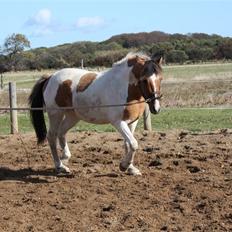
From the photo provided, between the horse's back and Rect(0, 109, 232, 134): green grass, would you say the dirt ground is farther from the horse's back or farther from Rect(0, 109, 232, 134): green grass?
Rect(0, 109, 232, 134): green grass

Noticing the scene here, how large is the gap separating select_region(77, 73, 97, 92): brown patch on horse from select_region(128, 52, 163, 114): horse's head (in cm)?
99

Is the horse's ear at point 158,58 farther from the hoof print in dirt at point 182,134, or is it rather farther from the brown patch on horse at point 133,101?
the hoof print in dirt at point 182,134

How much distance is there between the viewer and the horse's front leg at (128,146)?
876 centimetres

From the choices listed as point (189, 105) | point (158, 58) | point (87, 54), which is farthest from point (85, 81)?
point (87, 54)

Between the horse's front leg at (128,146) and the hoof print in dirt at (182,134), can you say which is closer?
the horse's front leg at (128,146)

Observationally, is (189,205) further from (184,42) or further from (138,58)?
(184,42)

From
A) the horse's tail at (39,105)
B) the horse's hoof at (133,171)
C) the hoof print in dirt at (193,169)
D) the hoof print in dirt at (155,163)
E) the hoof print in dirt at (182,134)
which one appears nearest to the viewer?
→ the horse's hoof at (133,171)

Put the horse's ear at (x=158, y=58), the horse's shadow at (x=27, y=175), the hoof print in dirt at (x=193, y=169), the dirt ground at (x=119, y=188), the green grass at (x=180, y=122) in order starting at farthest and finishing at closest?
the green grass at (x=180, y=122) → the hoof print in dirt at (x=193, y=169) → the horse's shadow at (x=27, y=175) → the horse's ear at (x=158, y=58) → the dirt ground at (x=119, y=188)

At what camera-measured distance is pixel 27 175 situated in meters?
9.48

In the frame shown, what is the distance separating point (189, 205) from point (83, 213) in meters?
1.32

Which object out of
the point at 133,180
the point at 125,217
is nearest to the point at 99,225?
the point at 125,217

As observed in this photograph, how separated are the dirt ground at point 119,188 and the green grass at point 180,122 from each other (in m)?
2.94

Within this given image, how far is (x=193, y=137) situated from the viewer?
12570 millimetres

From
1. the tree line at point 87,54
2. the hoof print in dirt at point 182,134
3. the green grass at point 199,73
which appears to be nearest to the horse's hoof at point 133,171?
the hoof print in dirt at point 182,134
